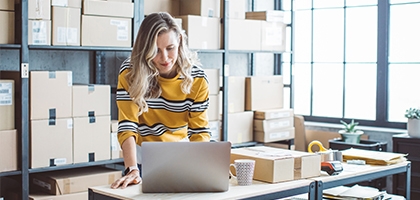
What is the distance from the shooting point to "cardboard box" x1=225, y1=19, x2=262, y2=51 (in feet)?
15.8

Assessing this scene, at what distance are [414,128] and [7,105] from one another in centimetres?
304

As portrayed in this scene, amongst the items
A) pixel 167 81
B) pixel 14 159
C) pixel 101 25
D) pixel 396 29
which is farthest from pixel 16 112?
pixel 396 29

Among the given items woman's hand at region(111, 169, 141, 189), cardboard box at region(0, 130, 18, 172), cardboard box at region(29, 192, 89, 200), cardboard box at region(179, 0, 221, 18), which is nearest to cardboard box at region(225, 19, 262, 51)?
cardboard box at region(179, 0, 221, 18)

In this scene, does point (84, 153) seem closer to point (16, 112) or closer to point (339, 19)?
point (16, 112)

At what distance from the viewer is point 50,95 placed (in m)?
3.65

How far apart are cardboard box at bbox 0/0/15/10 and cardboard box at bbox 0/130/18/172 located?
734mm

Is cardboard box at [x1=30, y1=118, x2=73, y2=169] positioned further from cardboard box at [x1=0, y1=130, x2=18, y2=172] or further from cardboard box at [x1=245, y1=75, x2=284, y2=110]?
cardboard box at [x1=245, y1=75, x2=284, y2=110]

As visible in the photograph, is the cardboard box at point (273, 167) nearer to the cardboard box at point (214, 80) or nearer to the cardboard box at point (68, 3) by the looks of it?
the cardboard box at point (68, 3)

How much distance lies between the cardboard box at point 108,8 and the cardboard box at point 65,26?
0.08 metres

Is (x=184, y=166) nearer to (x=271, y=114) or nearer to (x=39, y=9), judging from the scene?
(x=39, y=9)

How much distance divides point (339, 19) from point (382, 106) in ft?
3.08

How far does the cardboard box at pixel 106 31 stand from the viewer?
3.82 meters

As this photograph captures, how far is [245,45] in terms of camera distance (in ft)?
16.1

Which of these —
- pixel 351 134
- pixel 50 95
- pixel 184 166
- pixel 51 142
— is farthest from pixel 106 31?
pixel 351 134
